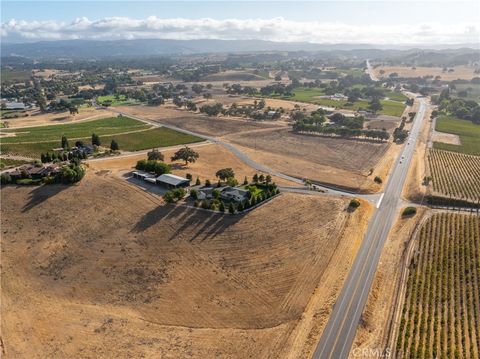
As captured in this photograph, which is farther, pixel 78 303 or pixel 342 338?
pixel 78 303

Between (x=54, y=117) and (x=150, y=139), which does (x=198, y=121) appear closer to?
(x=150, y=139)

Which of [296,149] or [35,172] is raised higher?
[35,172]

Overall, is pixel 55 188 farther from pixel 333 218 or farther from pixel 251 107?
pixel 251 107

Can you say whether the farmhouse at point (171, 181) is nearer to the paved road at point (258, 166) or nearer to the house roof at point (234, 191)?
the house roof at point (234, 191)

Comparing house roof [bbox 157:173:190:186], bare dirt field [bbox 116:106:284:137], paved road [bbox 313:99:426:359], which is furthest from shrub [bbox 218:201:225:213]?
bare dirt field [bbox 116:106:284:137]

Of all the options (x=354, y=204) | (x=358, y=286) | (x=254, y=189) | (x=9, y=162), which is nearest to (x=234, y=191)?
(x=254, y=189)

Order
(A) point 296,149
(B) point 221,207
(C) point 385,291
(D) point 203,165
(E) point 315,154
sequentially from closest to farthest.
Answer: (C) point 385,291 → (B) point 221,207 → (D) point 203,165 → (E) point 315,154 → (A) point 296,149

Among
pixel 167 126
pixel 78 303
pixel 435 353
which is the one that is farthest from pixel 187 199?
pixel 167 126
